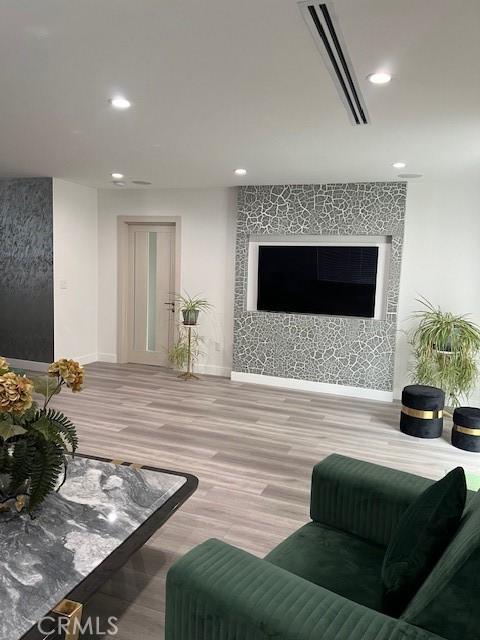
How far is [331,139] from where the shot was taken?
12.0 ft

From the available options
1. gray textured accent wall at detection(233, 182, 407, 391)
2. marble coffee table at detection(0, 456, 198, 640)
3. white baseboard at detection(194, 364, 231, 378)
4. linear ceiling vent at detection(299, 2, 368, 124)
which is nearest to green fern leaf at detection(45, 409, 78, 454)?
marble coffee table at detection(0, 456, 198, 640)

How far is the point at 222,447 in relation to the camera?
388 cm

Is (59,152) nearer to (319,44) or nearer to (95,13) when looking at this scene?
(95,13)

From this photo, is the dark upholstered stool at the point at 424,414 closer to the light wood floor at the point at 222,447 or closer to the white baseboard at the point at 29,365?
the light wood floor at the point at 222,447

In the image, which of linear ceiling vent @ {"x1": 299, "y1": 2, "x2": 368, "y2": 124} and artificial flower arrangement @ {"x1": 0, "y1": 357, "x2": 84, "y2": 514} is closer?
artificial flower arrangement @ {"x1": 0, "y1": 357, "x2": 84, "y2": 514}

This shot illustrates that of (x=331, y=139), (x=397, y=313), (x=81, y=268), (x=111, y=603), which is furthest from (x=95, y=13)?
(x=81, y=268)

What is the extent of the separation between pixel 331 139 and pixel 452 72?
1.31 meters

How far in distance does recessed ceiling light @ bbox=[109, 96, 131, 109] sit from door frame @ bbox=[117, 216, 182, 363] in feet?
11.1

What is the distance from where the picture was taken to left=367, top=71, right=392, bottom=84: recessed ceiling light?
2422 millimetres

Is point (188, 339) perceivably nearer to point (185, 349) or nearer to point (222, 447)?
point (185, 349)

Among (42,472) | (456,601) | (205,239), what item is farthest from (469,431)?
(205,239)

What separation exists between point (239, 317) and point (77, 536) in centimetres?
447

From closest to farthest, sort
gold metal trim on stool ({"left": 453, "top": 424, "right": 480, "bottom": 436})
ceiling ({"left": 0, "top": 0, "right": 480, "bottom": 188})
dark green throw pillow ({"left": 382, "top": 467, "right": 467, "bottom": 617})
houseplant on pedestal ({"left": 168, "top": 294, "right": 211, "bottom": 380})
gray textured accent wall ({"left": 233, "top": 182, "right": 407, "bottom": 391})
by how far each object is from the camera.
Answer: dark green throw pillow ({"left": 382, "top": 467, "right": 467, "bottom": 617})
ceiling ({"left": 0, "top": 0, "right": 480, "bottom": 188})
gold metal trim on stool ({"left": 453, "top": 424, "right": 480, "bottom": 436})
gray textured accent wall ({"left": 233, "top": 182, "right": 407, "bottom": 391})
houseplant on pedestal ({"left": 168, "top": 294, "right": 211, "bottom": 380})

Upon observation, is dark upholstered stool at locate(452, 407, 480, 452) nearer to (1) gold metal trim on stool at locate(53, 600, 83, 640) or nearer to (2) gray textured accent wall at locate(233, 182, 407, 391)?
(2) gray textured accent wall at locate(233, 182, 407, 391)
